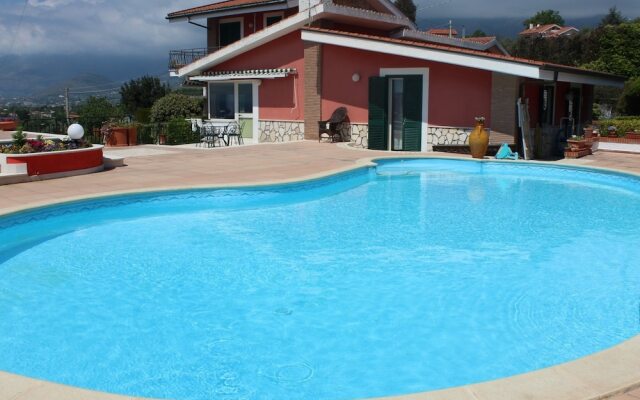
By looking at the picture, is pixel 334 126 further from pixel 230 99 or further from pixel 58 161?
pixel 58 161

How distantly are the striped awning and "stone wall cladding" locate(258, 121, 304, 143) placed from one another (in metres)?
1.80

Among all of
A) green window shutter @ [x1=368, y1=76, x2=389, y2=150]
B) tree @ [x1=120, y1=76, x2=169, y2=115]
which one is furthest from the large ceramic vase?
tree @ [x1=120, y1=76, x2=169, y2=115]

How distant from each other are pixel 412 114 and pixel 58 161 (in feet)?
33.9

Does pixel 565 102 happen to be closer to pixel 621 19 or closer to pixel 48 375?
pixel 48 375

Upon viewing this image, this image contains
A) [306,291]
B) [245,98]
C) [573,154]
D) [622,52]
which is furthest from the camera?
[622,52]

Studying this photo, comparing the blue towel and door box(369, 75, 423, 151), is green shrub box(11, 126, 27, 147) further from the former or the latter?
the blue towel

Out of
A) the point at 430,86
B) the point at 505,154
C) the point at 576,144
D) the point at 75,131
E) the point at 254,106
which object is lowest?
the point at 505,154

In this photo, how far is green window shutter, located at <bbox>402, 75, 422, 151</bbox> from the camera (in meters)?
17.6

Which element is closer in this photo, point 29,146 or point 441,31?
point 29,146

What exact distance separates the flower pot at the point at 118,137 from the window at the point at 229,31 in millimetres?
9970

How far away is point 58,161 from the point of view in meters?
12.0

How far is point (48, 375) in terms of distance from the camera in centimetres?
435

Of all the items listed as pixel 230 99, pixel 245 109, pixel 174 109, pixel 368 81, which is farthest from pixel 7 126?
pixel 368 81

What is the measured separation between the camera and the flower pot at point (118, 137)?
18984 millimetres
